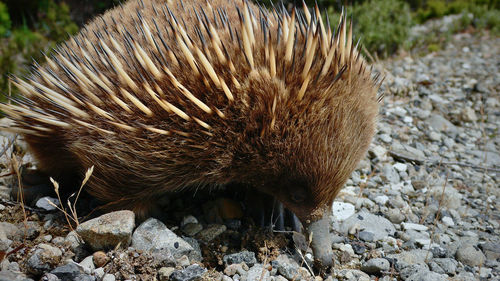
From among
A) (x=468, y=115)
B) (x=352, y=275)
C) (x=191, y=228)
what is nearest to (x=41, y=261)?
(x=191, y=228)

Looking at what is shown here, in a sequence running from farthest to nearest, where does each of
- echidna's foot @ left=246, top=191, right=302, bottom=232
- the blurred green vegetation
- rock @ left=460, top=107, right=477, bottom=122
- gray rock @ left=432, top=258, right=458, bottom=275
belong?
the blurred green vegetation → rock @ left=460, top=107, right=477, bottom=122 → echidna's foot @ left=246, top=191, right=302, bottom=232 → gray rock @ left=432, top=258, right=458, bottom=275

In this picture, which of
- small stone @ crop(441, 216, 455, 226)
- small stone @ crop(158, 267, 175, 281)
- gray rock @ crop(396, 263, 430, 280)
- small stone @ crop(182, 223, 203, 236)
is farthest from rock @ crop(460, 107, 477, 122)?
small stone @ crop(158, 267, 175, 281)

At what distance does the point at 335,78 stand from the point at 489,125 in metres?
3.43

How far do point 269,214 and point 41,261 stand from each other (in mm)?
1415

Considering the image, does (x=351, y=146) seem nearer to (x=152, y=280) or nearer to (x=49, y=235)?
(x=152, y=280)

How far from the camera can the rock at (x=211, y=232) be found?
8.71ft

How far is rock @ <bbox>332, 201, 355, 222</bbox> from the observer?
119 inches

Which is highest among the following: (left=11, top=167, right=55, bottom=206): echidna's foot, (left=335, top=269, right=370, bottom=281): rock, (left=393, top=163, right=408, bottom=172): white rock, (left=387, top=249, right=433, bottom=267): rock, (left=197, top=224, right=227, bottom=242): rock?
(left=11, top=167, right=55, bottom=206): echidna's foot

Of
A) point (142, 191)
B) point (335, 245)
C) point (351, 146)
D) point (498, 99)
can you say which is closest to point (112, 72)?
point (142, 191)

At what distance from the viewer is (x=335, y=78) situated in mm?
2166

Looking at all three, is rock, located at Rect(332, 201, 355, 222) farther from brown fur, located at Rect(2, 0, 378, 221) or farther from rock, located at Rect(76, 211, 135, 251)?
rock, located at Rect(76, 211, 135, 251)

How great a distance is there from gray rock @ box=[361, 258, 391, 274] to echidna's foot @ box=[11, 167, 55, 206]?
2.10m

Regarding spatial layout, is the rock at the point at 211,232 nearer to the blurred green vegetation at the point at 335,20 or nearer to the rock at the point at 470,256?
the rock at the point at 470,256

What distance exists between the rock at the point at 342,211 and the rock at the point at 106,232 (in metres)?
1.46
